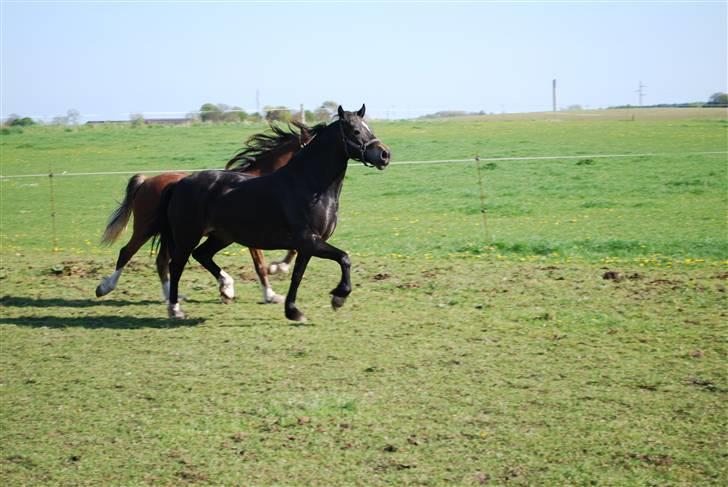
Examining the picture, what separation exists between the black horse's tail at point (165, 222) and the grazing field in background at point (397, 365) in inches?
31.1

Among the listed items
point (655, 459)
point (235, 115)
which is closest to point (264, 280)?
point (655, 459)

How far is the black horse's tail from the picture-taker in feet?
31.3

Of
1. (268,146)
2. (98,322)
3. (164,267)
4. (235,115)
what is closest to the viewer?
(98,322)

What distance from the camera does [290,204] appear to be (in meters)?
8.70

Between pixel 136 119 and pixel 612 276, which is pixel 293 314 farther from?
pixel 136 119

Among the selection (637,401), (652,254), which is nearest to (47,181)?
(652,254)

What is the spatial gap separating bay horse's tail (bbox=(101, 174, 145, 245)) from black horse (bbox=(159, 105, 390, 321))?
1.49 m

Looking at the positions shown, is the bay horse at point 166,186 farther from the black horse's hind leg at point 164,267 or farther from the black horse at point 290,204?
the black horse at point 290,204

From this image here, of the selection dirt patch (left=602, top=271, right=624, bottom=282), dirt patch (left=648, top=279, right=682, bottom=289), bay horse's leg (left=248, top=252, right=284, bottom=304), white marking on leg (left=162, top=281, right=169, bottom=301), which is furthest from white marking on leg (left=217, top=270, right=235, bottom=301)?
dirt patch (left=648, top=279, right=682, bottom=289)

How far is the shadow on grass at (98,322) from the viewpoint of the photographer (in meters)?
8.98

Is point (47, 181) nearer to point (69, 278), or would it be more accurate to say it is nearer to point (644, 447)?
point (69, 278)

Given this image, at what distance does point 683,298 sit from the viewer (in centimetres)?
920

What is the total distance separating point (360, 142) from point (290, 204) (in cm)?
99

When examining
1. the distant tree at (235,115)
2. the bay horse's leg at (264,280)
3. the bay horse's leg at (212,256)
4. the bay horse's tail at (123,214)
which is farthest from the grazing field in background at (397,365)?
the distant tree at (235,115)
